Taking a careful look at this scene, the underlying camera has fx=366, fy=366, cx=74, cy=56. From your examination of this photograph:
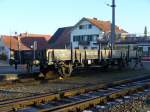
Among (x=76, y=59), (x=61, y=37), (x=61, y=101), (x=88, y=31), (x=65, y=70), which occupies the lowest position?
(x=61, y=101)

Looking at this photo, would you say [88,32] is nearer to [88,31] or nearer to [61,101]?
[88,31]

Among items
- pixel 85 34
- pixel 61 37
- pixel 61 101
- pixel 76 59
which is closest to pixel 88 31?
pixel 85 34

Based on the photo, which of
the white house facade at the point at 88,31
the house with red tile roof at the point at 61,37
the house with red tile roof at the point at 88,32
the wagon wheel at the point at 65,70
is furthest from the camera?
the house with red tile roof at the point at 61,37

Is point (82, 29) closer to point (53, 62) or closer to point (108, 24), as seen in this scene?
point (108, 24)

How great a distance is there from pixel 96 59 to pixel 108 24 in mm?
54671

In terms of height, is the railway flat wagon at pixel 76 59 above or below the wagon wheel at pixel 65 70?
above

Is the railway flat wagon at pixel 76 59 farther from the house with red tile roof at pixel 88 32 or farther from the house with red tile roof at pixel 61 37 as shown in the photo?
the house with red tile roof at pixel 61 37

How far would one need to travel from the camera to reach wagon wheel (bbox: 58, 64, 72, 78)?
21.4 meters

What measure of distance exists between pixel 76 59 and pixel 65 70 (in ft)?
3.75

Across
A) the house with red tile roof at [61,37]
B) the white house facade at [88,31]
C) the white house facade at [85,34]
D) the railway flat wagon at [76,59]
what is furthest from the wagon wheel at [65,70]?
the house with red tile roof at [61,37]

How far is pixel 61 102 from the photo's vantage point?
12086 mm

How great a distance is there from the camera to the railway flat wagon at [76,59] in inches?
819

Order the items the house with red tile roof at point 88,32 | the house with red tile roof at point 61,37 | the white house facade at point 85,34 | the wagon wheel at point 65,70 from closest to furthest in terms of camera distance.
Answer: the wagon wheel at point 65,70
the house with red tile roof at point 88,32
the white house facade at point 85,34
the house with red tile roof at point 61,37

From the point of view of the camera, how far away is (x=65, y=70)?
72.4ft
